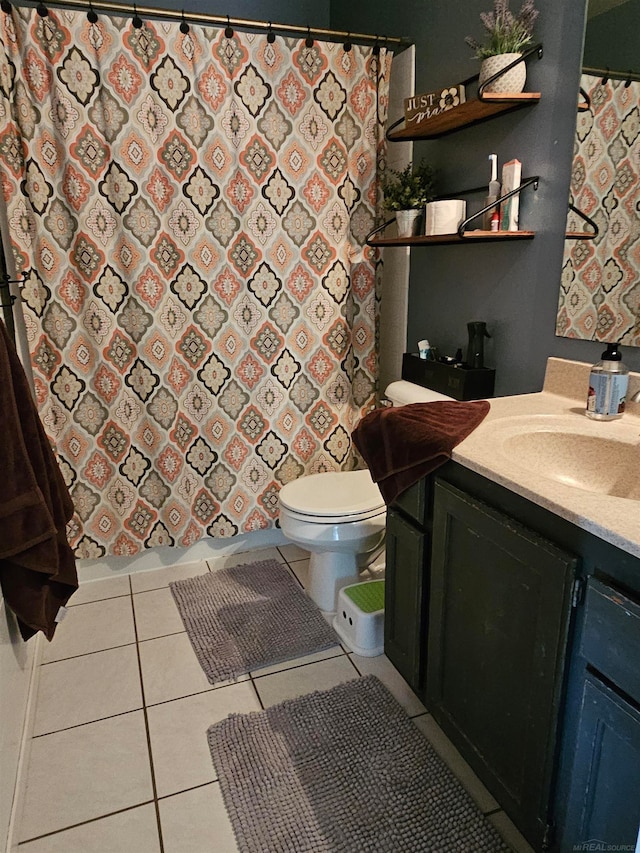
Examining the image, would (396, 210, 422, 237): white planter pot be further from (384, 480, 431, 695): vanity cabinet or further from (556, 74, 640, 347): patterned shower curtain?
(384, 480, 431, 695): vanity cabinet

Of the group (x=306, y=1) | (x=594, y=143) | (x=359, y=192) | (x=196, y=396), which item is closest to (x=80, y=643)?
(x=196, y=396)

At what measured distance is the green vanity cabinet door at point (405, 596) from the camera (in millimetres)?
1452

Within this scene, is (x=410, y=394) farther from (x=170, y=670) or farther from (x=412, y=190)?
(x=170, y=670)

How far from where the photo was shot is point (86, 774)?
1488 millimetres

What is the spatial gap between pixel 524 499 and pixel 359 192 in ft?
5.45

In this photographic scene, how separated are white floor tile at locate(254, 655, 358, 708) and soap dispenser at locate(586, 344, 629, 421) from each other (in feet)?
3.65

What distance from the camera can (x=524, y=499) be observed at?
1078 millimetres

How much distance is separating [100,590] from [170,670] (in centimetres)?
64

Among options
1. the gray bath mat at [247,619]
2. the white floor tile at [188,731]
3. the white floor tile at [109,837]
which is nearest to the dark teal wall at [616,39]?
the gray bath mat at [247,619]

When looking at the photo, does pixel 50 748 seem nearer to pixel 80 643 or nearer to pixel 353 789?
pixel 80 643

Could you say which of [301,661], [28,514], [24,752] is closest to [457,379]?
[301,661]

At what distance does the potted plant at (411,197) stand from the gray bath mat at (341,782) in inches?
63.4

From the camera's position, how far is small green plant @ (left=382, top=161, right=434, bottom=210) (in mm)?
2070

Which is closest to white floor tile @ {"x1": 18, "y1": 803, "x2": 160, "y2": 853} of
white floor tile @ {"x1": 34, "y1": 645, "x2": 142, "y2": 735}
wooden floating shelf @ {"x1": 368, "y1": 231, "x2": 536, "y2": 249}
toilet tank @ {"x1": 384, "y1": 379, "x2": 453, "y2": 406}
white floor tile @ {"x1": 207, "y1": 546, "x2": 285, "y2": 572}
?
white floor tile @ {"x1": 34, "y1": 645, "x2": 142, "y2": 735}
